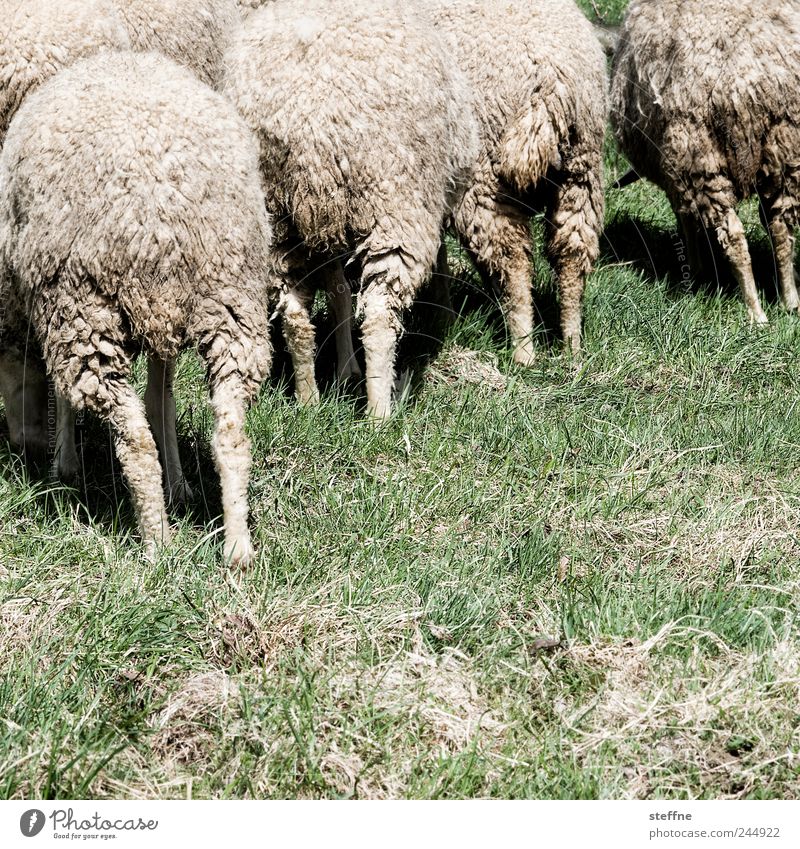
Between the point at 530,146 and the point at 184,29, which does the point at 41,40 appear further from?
the point at 530,146

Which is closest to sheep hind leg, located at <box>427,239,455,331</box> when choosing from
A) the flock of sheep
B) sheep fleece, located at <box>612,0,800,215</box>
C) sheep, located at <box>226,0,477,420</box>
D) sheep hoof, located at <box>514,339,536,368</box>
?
the flock of sheep

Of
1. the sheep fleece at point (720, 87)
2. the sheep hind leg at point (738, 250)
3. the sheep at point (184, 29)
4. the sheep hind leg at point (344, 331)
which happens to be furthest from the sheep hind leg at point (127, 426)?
the sheep hind leg at point (738, 250)

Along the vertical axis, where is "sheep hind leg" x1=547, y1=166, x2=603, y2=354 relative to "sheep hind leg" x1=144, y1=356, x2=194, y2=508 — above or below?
above

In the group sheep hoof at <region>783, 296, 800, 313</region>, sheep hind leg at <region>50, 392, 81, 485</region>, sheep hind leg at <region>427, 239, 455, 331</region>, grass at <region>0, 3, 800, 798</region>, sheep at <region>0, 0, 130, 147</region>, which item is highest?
sheep at <region>0, 0, 130, 147</region>

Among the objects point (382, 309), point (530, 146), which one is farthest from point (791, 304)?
point (382, 309)

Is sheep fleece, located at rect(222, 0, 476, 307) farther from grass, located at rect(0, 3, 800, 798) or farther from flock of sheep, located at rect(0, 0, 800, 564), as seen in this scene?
grass, located at rect(0, 3, 800, 798)

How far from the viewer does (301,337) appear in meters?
4.92

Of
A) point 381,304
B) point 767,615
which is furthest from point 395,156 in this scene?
point 767,615

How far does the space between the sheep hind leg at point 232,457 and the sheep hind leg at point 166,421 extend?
2.20ft

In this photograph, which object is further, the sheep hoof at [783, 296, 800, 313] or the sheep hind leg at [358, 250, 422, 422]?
the sheep hoof at [783, 296, 800, 313]

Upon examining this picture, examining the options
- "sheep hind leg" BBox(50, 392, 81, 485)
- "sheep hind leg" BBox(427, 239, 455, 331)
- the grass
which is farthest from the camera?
"sheep hind leg" BBox(427, 239, 455, 331)

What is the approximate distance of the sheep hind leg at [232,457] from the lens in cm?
377

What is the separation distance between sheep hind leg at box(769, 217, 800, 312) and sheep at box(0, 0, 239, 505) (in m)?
3.04

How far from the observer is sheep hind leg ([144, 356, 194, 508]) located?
444 centimetres
